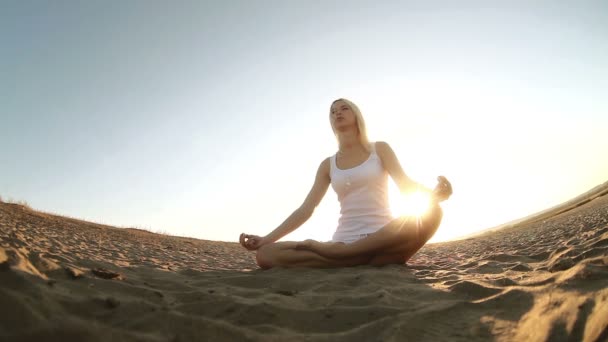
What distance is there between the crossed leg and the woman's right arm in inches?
7.8

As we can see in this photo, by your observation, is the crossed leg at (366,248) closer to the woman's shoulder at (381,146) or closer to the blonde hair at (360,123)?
the woman's shoulder at (381,146)

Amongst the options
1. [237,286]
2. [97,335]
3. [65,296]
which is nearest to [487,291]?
[237,286]

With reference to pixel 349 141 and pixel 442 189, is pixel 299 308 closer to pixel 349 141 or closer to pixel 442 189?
pixel 442 189

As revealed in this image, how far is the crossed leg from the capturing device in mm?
2943

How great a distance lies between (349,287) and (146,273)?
5.06 feet

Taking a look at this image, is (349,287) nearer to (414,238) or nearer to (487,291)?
(487,291)

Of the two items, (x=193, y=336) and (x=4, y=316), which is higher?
(x=4, y=316)

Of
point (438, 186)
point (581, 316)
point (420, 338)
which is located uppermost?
point (438, 186)

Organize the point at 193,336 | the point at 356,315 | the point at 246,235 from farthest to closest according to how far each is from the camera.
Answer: the point at 246,235 < the point at 356,315 < the point at 193,336

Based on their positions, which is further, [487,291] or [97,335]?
[487,291]

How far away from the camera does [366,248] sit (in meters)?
2.99

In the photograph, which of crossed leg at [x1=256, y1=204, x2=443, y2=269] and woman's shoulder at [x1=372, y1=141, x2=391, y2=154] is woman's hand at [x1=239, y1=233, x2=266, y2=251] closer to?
crossed leg at [x1=256, y1=204, x2=443, y2=269]

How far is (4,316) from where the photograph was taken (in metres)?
1.24

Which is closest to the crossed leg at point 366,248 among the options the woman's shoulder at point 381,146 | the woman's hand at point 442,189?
the woman's hand at point 442,189
